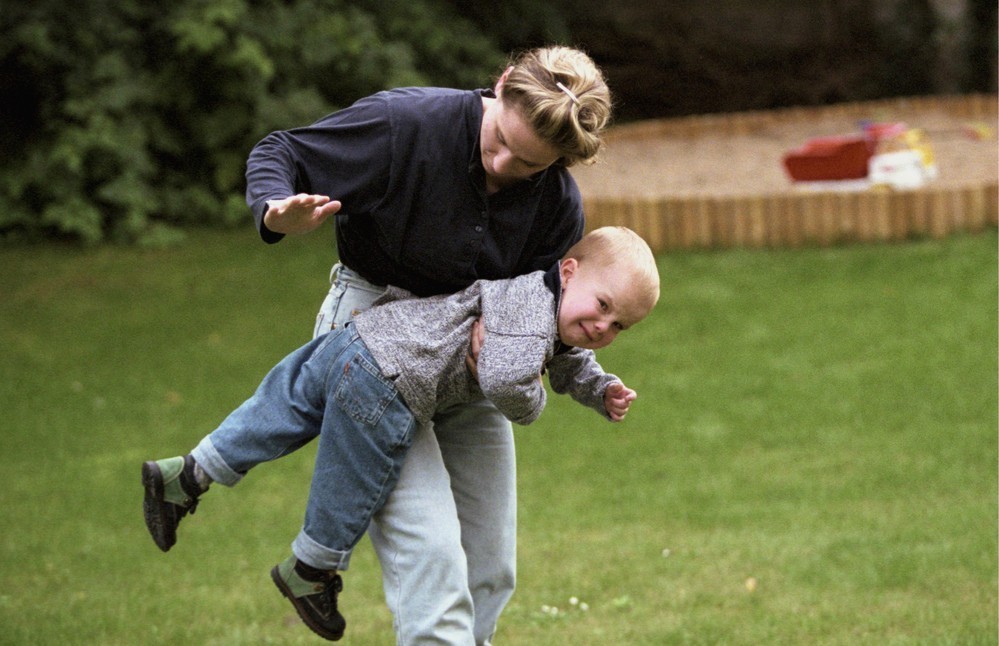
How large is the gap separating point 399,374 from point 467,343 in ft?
0.56

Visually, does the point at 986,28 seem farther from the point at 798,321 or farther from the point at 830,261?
the point at 798,321

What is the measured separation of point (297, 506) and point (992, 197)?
5.30 m

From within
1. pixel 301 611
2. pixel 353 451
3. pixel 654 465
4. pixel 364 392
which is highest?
pixel 364 392

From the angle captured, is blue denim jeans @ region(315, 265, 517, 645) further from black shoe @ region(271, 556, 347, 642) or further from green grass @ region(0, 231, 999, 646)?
green grass @ region(0, 231, 999, 646)

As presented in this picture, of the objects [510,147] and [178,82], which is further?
[178,82]

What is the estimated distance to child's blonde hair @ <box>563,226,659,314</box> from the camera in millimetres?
3016

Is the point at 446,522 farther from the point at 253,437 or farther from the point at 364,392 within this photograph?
the point at 253,437

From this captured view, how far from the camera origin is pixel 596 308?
3006mm

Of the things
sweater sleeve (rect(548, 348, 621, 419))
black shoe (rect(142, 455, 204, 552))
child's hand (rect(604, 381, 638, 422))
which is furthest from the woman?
black shoe (rect(142, 455, 204, 552))

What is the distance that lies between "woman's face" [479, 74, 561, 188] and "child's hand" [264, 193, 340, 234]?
384 millimetres

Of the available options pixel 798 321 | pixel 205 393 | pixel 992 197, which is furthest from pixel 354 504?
pixel 992 197

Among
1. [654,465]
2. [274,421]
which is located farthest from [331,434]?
[654,465]

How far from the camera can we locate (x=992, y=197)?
8.72 metres

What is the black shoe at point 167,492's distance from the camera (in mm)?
3314
